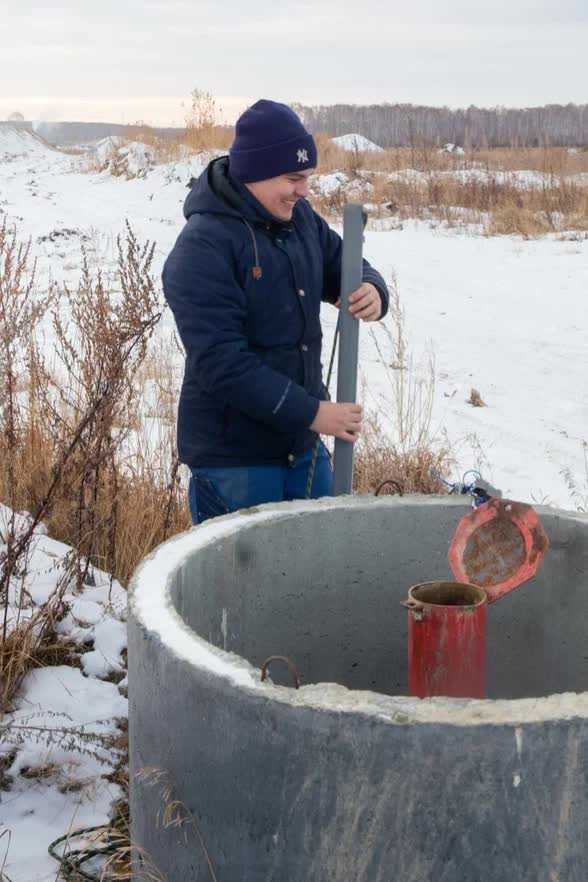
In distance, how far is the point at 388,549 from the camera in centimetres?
264

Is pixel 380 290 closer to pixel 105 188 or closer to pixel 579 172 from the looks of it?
pixel 579 172

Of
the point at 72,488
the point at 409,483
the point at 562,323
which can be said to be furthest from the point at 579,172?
the point at 72,488

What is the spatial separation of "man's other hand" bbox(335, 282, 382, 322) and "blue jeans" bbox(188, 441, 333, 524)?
0.42 m

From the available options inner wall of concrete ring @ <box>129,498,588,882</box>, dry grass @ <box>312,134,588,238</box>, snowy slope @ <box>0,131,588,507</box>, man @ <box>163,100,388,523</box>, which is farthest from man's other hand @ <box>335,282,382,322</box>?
dry grass @ <box>312,134,588,238</box>

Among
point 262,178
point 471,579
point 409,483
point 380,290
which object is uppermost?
point 262,178

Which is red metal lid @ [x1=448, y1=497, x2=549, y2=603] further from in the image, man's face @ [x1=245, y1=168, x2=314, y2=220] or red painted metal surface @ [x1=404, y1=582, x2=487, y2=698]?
man's face @ [x1=245, y1=168, x2=314, y2=220]

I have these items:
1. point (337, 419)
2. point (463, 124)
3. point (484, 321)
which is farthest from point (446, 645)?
point (463, 124)

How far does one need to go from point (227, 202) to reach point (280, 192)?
0.14m

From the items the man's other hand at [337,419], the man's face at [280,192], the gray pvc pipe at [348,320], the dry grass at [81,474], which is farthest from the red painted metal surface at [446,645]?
the dry grass at [81,474]

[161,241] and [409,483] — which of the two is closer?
[409,483]

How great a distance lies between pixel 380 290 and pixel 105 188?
17.8m

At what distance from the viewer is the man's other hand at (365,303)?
9.42 feet

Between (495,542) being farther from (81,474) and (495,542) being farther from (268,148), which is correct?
(81,474)

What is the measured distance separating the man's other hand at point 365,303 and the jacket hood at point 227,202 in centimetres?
27
